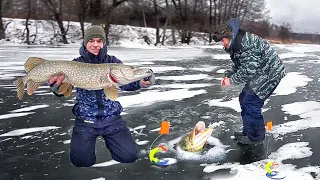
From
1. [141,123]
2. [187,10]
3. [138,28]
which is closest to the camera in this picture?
[141,123]

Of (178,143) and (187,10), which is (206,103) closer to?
(178,143)

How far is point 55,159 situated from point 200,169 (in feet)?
5.51

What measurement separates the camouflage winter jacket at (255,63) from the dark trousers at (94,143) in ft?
5.13

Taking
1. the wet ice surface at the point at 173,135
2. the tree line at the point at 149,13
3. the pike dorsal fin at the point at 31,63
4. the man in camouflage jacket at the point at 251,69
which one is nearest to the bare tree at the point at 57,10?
the tree line at the point at 149,13

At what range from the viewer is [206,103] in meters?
7.12

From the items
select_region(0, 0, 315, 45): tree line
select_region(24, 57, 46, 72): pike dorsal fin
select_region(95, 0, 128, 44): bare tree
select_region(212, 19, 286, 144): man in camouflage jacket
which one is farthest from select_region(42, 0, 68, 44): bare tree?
select_region(24, 57, 46, 72): pike dorsal fin

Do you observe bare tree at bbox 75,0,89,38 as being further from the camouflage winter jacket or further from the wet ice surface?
the camouflage winter jacket

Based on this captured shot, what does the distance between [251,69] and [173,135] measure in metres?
1.50

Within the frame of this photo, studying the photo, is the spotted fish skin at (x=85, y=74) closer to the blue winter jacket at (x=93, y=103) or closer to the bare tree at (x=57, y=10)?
the blue winter jacket at (x=93, y=103)

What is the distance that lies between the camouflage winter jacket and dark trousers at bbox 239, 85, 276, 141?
0.40 feet

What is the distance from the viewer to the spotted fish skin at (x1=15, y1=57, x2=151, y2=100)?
3229mm

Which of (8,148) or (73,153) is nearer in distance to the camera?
(73,153)

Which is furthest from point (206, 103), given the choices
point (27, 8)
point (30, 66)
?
point (27, 8)

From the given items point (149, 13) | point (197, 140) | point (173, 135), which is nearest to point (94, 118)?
point (197, 140)
